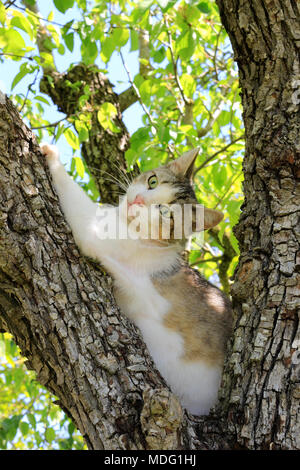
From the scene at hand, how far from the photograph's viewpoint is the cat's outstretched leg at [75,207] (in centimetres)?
230

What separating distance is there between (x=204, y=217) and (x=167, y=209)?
243 mm

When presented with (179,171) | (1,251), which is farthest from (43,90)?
(1,251)

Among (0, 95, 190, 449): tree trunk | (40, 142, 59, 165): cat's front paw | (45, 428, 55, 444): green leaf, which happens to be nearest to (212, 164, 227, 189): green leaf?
(40, 142, 59, 165): cat's front paw

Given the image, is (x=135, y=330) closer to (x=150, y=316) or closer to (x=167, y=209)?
(x=150, y=316)

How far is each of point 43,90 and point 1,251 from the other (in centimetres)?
294

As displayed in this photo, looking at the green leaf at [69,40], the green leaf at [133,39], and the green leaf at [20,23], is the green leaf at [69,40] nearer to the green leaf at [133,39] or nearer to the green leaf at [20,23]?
the green leaf at [133,39]

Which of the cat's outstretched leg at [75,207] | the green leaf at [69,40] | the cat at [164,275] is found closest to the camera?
the cat's outstretched leg at [75,207]

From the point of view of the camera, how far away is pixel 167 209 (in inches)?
119

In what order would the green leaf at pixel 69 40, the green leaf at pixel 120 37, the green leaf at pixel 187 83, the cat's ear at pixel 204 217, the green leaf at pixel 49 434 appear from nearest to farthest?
the cat's ear at pixel 204 217
the green leaf at pixel 120 37
the green leaf at pixel 69 40
the green leaf at pixel 187 83
the green leaf at pixel 49 434

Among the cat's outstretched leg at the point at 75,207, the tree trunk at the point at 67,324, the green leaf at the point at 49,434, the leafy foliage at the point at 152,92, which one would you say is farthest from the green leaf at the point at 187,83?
the green leaf at the point at 49,434

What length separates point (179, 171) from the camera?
3.16 meters

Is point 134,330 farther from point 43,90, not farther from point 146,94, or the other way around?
point 43,90

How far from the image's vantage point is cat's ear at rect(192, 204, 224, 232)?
2900mm

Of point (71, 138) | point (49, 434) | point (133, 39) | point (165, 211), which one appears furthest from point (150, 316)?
point (49, 434)
